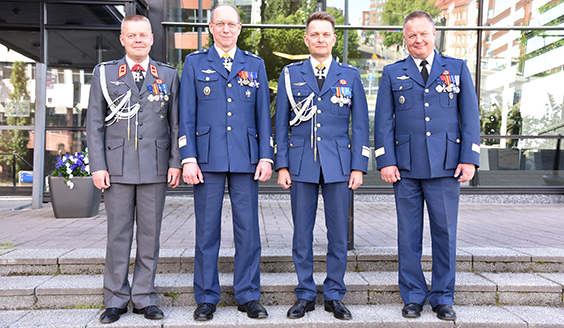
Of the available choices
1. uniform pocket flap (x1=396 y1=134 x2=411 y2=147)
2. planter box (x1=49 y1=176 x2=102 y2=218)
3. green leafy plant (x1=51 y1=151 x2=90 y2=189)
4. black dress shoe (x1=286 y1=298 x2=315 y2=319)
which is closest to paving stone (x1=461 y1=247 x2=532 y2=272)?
uniform pocket flap (x1=396 y1=134 x2=411 y2=147)

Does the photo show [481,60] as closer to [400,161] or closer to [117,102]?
[400,161]

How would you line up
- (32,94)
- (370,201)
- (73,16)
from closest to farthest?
(73,16), (370,201), (32,94)

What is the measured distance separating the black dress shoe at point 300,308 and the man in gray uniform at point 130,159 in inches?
35.9

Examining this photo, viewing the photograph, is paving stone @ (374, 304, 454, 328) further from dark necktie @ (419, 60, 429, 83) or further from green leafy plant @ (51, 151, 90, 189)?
green leafy plant @ (51, 151, 90, 189)

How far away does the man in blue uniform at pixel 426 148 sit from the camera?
2.99 metres

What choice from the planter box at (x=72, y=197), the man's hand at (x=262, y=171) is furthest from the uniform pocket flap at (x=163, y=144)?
the planter box at (x=72, y=197)

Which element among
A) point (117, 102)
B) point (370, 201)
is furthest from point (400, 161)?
point (370, 201)

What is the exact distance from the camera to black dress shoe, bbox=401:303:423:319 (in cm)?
297

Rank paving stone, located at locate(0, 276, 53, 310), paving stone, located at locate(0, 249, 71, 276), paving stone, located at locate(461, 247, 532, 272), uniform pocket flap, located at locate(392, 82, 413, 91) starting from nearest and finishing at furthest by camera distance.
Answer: uniform pocket flap, located at locate(392, 82, 413, 91), paving stone, located at locate(0, 276, 53, 310), paving stone, located at locate(0, 249, 71, 276), paving stone, located at locate(461, 247, 532, 272)

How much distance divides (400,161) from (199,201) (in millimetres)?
1474

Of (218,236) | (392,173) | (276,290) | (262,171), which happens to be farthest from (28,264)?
(392,173)

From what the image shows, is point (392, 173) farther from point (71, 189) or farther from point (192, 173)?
point (71, 189)

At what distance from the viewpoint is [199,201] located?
297 cm

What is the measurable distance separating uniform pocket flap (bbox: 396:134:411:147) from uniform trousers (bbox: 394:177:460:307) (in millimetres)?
272
